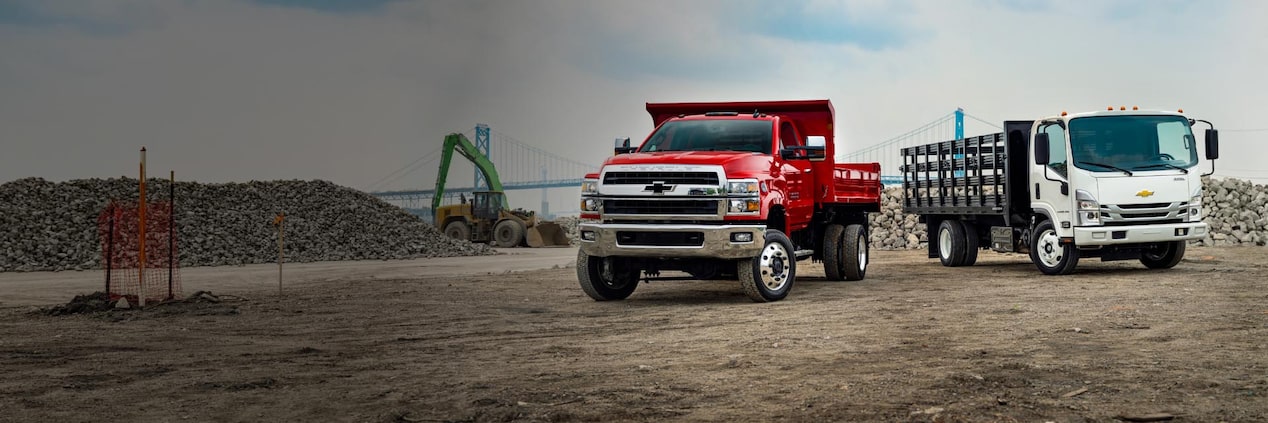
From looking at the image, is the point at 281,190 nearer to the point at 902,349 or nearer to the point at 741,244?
the point at 741,244

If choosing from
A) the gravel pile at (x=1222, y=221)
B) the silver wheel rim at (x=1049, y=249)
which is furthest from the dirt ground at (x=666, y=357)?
the gravel pile at (x=1222, y=221)

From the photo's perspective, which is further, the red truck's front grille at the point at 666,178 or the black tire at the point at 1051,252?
the black tire at the point at 1051,252

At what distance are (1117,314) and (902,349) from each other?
13.4ft

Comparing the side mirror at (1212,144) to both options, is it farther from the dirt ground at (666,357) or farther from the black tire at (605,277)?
the black tire at (605,277)

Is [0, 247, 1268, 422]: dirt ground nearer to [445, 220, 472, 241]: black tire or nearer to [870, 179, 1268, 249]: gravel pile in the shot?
[870, 179, 1268, 249]: gravel pile

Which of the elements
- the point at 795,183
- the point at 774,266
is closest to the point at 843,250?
the point at 795,183

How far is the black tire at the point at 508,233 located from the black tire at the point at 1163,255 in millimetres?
25409

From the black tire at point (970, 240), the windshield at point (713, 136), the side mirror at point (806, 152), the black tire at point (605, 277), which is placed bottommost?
the black tire at point (605, 277)

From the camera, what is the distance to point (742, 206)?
45.6 ft

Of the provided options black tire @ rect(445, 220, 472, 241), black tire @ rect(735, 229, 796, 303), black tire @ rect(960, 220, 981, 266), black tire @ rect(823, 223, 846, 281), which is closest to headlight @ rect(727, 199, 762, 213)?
black tire @ rect(735, 229, 796, 303)

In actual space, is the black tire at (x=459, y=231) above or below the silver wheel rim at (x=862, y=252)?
above

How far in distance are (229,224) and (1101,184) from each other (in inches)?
950

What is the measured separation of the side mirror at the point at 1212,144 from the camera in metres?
18.8

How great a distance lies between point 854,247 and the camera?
18297mm
